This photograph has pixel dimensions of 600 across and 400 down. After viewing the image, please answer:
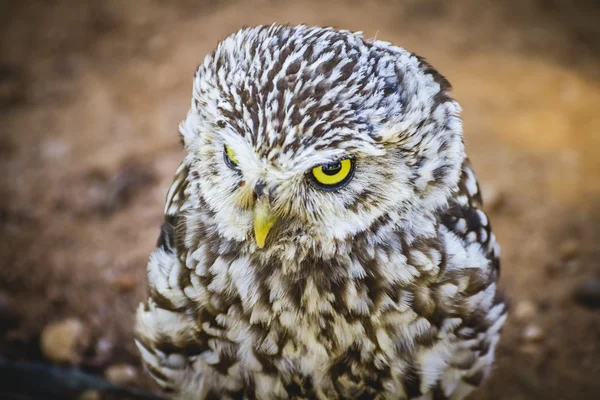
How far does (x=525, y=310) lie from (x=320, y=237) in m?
2.03

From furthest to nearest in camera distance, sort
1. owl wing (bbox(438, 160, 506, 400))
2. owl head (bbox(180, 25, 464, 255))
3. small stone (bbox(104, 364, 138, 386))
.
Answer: small stone (bbox(104, 364, 138, 386)) → owl wing (bbox(438, 160, 506, 400)) → owl head (bbox(180, 25, 464, 255))

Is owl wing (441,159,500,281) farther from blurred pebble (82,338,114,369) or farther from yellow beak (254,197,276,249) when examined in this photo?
blurred pebble (82,338,114,369)

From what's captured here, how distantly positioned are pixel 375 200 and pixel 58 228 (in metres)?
2.76

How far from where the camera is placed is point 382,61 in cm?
194

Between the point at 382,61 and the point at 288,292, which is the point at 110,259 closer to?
the point at 288,292

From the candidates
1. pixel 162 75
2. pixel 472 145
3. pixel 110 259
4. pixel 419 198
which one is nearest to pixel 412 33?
pixel 472 145

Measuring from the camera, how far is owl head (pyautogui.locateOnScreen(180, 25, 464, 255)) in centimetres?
171

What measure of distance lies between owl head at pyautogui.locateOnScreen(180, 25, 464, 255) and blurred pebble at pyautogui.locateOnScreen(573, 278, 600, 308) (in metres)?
1.80

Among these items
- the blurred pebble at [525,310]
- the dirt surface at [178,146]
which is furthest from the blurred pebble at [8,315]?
the blurred pebble at [525,310]

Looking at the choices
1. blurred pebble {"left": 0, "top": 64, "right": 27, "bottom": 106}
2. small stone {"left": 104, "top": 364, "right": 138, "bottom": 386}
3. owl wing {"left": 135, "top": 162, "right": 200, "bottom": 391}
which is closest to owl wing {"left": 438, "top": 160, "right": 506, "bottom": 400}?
owl wing {"left": 135, "top": 162, "right": 200, "bottom": 391}

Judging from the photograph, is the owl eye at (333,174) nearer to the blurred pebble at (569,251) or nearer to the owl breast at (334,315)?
the owl breast at (334,315)

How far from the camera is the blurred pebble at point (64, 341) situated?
3.18 meters

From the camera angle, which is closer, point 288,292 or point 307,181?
point 307,181

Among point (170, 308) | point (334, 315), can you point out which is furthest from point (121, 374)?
point (334, 315)
